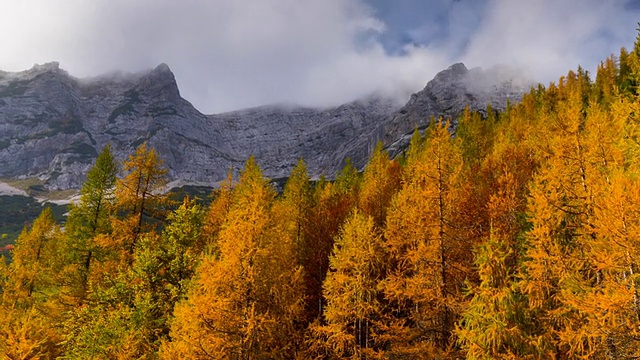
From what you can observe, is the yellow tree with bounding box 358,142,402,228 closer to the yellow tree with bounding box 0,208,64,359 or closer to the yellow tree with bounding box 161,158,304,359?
the yellow tree with bounding box 161,158,304,359

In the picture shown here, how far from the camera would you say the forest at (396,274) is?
40.3 ft

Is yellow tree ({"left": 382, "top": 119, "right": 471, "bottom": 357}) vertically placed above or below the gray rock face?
below

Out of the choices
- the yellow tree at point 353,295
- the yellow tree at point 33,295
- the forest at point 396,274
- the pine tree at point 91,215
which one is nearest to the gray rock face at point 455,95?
the forest at point 396,274

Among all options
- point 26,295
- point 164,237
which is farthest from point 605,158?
point 26,295

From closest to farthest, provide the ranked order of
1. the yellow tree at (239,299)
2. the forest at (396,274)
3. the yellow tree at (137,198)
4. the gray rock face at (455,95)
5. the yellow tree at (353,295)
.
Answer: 1. the forest at (396,274)
2. the yellow tree at (239,299)
3. the yellow tree at (353,295)
4. the yellow tree at (137,198)
5. the gray rock face at (455,95)

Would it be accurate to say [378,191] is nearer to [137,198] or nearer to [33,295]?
[137,198]

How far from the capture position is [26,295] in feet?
85.6

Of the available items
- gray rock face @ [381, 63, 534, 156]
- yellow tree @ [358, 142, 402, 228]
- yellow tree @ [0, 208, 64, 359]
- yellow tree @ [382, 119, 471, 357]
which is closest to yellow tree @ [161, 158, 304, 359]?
yellow tree @ [382, 119, 471, 357]

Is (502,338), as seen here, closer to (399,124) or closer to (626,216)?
(626,216)

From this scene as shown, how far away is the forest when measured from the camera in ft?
40.3

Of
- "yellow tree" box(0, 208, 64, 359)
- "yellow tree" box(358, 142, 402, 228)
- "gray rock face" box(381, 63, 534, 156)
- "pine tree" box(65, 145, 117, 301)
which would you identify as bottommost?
"yellow tree" box(0, 208, 64, 359)

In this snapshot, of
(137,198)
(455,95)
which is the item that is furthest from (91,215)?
(455,95)

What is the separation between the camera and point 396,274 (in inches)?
732

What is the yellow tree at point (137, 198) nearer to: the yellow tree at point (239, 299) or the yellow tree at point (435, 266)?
the yellow tree at point (239, 299)
